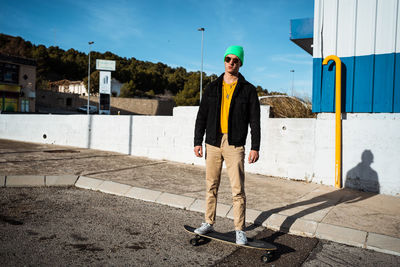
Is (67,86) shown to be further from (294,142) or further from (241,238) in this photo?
(241,238)

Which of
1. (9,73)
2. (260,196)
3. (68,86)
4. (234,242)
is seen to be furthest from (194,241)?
(68,86)

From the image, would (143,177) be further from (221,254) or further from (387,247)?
(387,247)

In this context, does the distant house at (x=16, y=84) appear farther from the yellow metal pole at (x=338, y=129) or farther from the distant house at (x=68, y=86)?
the yellow metal pole at (x=338, y=129)

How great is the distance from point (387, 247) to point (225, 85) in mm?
2477

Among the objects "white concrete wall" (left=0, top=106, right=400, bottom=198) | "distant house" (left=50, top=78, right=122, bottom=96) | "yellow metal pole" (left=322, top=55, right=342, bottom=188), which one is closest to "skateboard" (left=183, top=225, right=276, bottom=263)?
"yellow metal pole" (left=322, top=55, right=342, bottom=188)

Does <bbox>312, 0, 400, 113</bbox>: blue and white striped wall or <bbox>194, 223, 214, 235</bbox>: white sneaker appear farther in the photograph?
<bbox>312, 0, 400, 113</bbox>: blue and white striped wall

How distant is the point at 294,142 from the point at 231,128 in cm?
406

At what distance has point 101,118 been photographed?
36.3 feet

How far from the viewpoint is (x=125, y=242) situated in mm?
3133

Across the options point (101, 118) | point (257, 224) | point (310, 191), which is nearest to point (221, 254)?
point (257, 224)

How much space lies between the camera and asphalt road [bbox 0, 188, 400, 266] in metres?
2.75

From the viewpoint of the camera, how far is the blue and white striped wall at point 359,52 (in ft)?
19.1

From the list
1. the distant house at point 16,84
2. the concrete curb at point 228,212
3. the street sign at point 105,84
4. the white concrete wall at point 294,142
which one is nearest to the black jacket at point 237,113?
the concrete curb at point 228,212

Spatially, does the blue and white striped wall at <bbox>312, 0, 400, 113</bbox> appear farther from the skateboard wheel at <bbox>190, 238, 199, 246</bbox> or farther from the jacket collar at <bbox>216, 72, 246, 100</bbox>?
the skateboard wheel at <bbox>190, 238, 199, 246</bbox>
